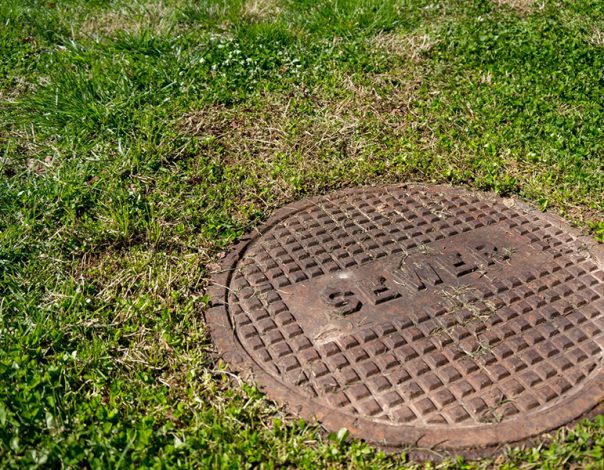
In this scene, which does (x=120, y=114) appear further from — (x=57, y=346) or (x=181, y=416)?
(x=181, y=416)

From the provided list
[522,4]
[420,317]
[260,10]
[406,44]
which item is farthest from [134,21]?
[420,317]

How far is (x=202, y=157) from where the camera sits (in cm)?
364

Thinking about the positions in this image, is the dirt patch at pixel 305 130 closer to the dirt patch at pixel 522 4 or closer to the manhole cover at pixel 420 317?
the manhole cover at pixel 420 317

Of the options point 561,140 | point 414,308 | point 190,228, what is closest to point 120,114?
point 190,228

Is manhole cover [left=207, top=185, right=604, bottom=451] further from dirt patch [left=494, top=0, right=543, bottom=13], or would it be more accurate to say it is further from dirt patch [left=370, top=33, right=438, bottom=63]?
dirt patch [left=494, top=0, right=543, bottom=13]

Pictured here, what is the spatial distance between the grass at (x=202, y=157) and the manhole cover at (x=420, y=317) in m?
0.11

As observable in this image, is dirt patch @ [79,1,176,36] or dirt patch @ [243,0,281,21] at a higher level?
dirt patch @ [243,0,281,21]

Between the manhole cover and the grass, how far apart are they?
0.11 metres

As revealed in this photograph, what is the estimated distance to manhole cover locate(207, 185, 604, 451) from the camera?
7.51 feet

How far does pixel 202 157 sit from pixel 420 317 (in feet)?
5.16

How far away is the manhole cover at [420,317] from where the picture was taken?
2289mm

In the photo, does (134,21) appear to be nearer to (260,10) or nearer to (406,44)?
(260,10)

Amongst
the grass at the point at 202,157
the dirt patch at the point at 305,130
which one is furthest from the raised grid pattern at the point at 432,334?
the dirt patch at the point at 305,130

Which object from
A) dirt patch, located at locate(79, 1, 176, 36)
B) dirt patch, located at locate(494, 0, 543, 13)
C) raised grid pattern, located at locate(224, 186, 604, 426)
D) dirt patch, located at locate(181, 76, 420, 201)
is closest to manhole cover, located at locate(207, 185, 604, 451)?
raised grid pattern, located at locate(224, 186, 604, 426)
